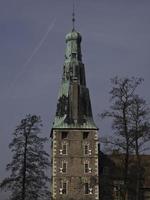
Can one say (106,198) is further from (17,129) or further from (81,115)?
(17,129)

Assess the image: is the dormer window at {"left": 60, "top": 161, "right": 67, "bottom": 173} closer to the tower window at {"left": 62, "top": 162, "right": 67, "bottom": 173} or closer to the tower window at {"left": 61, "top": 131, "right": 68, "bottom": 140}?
the tower window at {"left": 62, "top": 162, "right": 67, "bottom": 173}

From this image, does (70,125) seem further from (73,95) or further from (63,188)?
(63,188)

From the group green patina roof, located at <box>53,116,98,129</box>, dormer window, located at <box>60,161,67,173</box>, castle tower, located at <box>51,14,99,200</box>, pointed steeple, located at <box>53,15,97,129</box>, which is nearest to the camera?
castle tower, located at <box>51,14,99,200</box>

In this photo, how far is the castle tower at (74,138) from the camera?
248 ft

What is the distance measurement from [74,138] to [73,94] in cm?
665

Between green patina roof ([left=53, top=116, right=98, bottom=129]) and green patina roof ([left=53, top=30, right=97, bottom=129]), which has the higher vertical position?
green patina roof ([left=53, top=30, right=97, bottom=129])

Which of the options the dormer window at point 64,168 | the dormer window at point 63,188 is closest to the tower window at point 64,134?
the dormer window at point 64,168

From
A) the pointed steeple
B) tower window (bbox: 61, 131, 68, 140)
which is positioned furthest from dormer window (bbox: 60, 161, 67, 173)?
the pointed steeple

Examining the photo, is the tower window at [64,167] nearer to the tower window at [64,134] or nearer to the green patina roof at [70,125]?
the tower window at [64,134]

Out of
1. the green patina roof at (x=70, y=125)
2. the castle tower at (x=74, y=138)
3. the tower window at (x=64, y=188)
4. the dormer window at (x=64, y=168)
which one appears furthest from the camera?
the green patina roof at (x=70, y=125)

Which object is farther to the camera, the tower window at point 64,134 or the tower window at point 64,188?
the tower window at point 64,134

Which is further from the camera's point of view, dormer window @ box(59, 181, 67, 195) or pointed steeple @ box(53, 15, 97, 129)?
pointed steeple @ box(53, 15, 97, 129)

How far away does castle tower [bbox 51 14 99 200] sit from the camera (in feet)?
248

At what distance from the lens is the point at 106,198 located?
252ft
